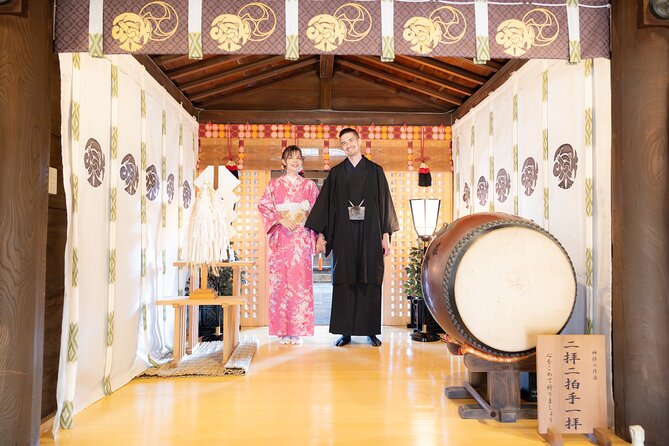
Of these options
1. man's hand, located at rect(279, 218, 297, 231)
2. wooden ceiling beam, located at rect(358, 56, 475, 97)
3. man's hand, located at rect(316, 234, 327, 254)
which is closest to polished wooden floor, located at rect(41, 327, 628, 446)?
man's hand, located at rect(316, 234, 327, 254)

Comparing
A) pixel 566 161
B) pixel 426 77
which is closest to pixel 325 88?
pixel 426 77

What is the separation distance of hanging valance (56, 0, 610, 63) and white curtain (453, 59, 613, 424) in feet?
1.89

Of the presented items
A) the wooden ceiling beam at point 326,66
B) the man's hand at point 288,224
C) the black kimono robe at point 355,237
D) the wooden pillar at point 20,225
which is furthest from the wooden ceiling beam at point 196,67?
the wooden pillar at point 20,225

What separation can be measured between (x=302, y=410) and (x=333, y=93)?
405cm

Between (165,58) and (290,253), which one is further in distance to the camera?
(290,253)

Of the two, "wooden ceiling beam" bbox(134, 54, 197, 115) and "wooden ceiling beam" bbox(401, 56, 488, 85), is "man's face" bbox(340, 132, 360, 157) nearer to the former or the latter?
"wooden ceiling beam" bbox(401, 56, 488, 85)

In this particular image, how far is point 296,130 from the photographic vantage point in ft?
18.8

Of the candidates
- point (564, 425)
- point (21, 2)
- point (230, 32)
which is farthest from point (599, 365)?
point (21, 2)

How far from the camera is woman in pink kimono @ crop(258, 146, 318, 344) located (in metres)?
4.79

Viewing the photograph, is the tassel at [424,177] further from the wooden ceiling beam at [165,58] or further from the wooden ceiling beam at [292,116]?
the wooden ceiling beam at [165,58]

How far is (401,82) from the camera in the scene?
5434 millimetres

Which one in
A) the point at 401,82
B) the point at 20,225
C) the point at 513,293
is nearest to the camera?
the point at 20,225

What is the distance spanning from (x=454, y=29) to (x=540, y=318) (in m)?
1.61

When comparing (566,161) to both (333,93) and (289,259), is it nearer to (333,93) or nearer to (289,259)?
(289,259)
